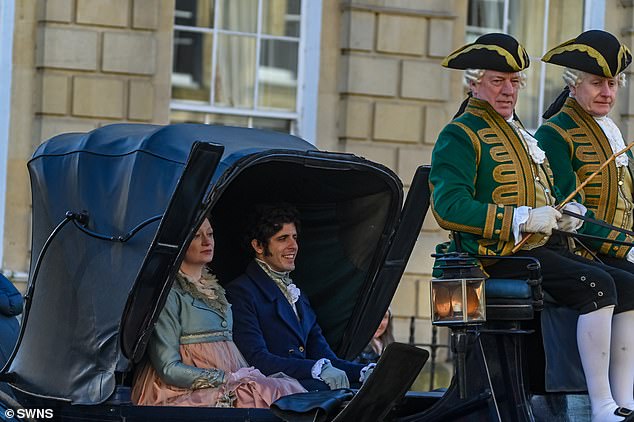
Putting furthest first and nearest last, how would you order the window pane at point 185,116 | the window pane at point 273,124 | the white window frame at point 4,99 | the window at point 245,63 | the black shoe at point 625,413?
the window pane at point 273,124 < the window at point 245,63 < the window pane at point 185,116 < the white window frame at point 4,99 < the black shoe at point 625,413

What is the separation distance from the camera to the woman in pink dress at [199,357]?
712cm

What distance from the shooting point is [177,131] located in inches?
283

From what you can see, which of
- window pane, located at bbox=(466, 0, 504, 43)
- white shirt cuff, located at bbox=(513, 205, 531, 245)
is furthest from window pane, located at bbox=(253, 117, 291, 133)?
white shirt cuff, located at bbox=(513, 205, 531, 245)

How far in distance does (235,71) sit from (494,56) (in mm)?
7939

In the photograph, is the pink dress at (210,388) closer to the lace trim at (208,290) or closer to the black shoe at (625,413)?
the lace trim at (208,290)

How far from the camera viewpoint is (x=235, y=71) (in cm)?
1456

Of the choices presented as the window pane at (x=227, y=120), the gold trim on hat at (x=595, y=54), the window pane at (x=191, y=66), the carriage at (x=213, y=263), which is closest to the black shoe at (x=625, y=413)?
the carriage at (x=213, y=263)

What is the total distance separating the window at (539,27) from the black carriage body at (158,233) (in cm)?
785

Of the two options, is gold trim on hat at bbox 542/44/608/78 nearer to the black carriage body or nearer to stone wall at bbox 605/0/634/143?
the black carriage body

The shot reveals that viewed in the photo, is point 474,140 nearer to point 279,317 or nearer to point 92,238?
point 279,317

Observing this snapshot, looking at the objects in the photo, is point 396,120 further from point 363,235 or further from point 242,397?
point 242,397

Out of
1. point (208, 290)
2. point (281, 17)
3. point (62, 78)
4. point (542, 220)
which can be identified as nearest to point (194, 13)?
point (281, 17)

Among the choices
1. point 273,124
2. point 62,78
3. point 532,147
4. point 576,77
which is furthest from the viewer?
point 273,124

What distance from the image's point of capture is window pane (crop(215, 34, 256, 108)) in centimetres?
1451
